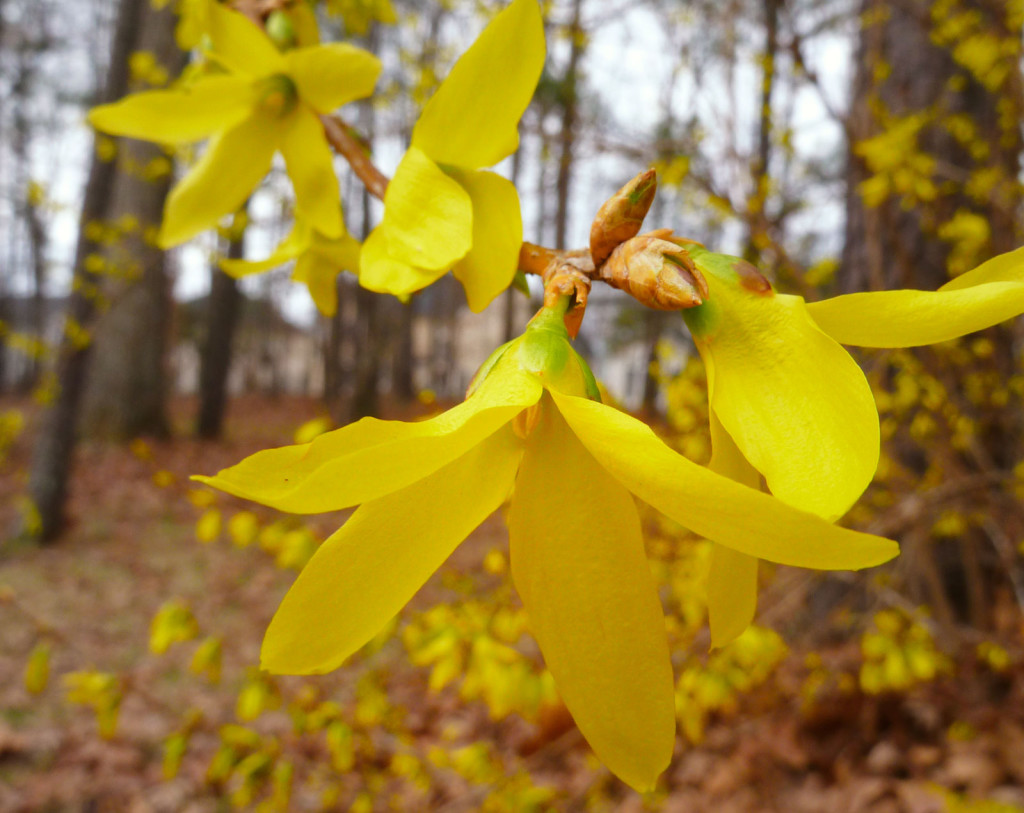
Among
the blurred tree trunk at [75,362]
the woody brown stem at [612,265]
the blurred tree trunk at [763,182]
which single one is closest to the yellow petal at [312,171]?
the woody brown stem at [612,265]

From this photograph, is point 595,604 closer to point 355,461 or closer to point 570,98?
point 355,461

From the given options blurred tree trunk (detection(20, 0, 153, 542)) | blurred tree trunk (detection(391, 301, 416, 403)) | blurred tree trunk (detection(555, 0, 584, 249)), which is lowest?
blurred tree trunk (detection(391, 301, 416, 403))

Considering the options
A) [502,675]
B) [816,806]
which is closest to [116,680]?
[502,675]

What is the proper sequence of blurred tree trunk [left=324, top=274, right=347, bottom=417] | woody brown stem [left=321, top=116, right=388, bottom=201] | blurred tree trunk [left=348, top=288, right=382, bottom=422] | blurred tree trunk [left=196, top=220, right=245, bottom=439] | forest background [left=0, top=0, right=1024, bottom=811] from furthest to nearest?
blurred tree trunk [left=324, top=274, right=347, bottom=417], blurred tree trunk [left=196, top=220, right=245, bottom=439], blurred tree trunk [left=348, top=288, right=382, bottom=422], forest background [left=0, top=0, right=1024, bottom=811], woody brown stem [left=321, top=116, right=388, bottom=201]

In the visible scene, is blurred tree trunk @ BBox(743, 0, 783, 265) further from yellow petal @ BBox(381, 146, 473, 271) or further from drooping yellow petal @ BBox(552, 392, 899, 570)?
drooping yellow petal @ BBox(552, 392, 899, 570)

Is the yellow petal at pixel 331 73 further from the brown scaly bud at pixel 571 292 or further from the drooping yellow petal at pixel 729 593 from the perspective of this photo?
the drooping yellow petal at pixel 729 593

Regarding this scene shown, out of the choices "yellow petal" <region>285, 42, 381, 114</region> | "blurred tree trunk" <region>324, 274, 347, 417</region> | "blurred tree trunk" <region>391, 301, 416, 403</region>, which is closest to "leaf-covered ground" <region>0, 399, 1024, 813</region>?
"yellow petal" <region>285, 42, 381, 114</region>
